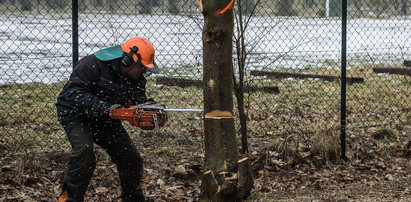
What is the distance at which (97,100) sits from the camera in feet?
18.5

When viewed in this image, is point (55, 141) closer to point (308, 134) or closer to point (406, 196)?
point (308, 134)

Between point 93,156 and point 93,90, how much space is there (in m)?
0.56

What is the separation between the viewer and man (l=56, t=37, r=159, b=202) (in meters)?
5.66

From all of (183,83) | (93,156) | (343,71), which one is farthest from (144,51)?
(183,83)

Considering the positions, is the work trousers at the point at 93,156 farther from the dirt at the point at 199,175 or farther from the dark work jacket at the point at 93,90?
the dirt at the point at 199,175

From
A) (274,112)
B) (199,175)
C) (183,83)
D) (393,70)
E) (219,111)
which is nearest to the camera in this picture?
(219,111)

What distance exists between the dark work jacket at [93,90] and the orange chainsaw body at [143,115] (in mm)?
117

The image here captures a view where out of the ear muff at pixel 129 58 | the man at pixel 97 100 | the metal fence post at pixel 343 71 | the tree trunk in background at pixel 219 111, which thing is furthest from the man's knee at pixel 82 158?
the metal fence post at pixel 343 71

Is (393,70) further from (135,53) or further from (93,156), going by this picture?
(93,156)

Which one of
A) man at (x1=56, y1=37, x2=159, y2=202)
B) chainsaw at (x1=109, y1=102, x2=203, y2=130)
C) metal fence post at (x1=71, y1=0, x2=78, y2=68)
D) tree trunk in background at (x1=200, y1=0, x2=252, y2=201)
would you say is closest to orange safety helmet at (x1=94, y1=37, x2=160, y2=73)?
man at (x1=56, y1=37, x2=159, y2=202)

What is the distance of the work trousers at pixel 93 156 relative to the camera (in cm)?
567

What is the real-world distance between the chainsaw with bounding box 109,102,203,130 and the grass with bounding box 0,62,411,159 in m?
1.65

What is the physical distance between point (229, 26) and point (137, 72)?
92cm

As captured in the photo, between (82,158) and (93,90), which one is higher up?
(93,90)
